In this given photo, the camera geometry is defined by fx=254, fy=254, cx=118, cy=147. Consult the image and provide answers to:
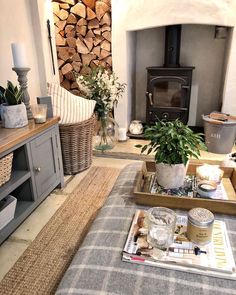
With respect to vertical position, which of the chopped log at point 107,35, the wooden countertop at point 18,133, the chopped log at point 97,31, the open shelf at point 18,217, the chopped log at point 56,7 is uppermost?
the chopped log at point 56,7

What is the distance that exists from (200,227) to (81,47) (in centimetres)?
285

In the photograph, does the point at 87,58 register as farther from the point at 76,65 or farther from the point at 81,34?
the point at 81,34

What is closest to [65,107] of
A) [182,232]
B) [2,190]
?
[2,190]

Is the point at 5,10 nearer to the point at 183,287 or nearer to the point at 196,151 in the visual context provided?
the point at 196,151

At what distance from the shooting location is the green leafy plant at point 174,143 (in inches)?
47.6

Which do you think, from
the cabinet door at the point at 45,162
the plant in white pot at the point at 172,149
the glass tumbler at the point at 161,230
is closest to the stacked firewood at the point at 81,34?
the cabinet door at the point at 45,162

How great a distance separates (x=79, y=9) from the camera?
3053mm

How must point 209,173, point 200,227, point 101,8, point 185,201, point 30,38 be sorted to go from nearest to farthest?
point 200,227
point 185,201
point 209,173
point 30,38
point 101,8

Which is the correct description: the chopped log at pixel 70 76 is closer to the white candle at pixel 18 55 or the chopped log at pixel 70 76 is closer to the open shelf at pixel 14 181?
the white candle at pixel 18 55

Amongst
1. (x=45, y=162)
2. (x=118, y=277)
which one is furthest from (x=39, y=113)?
(x=118, y=277)

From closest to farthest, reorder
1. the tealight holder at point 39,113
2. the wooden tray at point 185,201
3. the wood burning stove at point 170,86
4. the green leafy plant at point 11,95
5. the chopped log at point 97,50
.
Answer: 1. the wooden tray at point 185,201
2. the green leafy plant at point 11,95
3. the tealight holder at point 39,113
4. the wood burning stove at point 170,86
5. the chopped log at point 97,50

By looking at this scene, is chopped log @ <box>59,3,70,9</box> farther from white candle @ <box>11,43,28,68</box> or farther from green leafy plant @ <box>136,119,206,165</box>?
green leafy plant @ <box>136,119,206,165</box>

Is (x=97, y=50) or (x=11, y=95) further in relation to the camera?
(x=97, y=50)

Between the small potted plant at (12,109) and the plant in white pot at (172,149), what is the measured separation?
93cm
